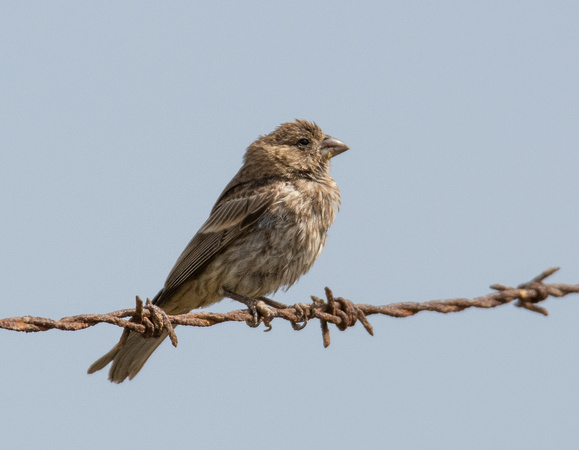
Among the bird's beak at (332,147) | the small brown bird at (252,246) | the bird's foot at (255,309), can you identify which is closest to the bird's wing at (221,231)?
the small brown bird at (252,246)

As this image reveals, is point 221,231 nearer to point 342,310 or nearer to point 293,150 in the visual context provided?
point 293,150

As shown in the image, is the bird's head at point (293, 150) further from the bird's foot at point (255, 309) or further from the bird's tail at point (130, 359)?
the bird's tail at point (130, 359)

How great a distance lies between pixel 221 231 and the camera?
649 cm

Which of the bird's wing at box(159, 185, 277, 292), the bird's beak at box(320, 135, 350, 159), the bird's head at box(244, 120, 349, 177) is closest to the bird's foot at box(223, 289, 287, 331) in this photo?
the bird's wing at box(159, 185, 277, 292)

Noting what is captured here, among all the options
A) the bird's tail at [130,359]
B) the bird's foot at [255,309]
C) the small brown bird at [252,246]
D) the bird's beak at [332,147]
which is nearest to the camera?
the bird's foot at [255,309]

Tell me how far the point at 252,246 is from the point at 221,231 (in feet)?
1.12

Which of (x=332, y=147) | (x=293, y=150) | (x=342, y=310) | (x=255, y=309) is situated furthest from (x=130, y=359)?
(x=332, y=147)

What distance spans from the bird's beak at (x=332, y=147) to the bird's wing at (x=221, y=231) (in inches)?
33.7

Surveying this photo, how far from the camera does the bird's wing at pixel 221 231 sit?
251 inches

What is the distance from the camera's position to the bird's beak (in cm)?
724

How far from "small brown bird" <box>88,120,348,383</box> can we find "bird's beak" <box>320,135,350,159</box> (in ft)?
1.32

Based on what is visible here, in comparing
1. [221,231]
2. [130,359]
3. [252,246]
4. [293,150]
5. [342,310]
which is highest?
[293,150]

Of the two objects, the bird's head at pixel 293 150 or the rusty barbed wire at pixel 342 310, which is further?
the bird's head at pixel 293 150

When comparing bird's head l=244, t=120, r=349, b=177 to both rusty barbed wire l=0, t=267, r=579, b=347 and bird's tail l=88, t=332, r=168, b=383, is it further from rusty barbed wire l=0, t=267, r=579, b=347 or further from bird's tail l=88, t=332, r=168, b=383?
rusty barbed wire l=0, t=267, r=579, b=347
